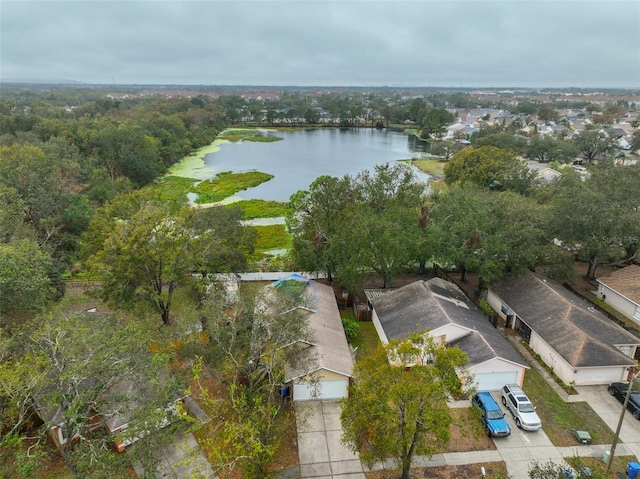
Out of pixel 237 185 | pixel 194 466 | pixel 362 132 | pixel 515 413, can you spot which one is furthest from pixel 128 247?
pixel 362 132

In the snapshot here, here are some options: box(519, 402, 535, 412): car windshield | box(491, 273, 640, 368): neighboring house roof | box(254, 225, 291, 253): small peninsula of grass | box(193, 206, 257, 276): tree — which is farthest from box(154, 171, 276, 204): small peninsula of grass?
box(519, 402, 535, 412): car windshield

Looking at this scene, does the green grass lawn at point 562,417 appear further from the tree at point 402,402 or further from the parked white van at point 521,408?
the tree at point 402,402

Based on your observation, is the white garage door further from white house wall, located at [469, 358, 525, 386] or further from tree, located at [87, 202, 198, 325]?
tree, located at [87, 202, 198, 325]

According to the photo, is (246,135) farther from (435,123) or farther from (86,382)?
(86,382)

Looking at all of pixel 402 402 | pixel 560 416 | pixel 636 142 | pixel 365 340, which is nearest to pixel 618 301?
Result: pixel 560 416

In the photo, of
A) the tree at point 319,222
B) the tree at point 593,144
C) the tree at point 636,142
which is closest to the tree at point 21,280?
the tree at point 319,222
